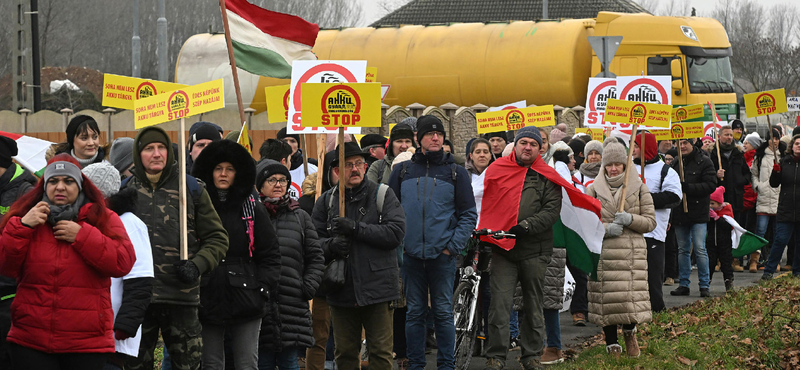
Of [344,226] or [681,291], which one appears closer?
[344,226]

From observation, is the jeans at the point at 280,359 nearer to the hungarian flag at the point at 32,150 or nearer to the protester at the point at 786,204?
the hungarian flag at the point at 32,150

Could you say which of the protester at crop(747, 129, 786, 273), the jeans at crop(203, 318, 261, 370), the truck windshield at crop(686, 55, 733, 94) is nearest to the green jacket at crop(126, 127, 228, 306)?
the jeans at crop(203, 318, 261, 370)

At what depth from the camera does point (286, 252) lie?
667 cm

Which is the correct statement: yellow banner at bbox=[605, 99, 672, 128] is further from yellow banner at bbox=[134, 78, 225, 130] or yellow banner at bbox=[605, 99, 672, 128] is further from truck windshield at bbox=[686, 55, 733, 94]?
truck windshield at bbox=[686, 55, 733, 94]

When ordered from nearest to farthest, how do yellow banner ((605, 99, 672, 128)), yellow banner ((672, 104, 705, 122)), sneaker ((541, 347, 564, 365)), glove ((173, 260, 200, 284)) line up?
glove ((173, 260, 200, 284))
sneaker ((541, 347, 564, 365))
yellow banner ((605, 99, 672, 128))
yellow banner ((672, 104, 705, 122))

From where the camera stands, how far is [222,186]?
6.21m

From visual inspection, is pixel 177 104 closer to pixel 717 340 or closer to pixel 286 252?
pixel 286 252

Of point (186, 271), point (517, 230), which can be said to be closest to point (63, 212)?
point (186, 271)

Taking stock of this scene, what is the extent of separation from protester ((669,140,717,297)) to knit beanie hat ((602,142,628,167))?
12.7 feet

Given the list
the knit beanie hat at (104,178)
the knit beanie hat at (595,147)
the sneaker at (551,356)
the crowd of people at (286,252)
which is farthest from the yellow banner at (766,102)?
the knit beanie hat at (104,178)

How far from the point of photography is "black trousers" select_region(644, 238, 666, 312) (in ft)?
33.8

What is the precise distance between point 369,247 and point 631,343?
9.35ft

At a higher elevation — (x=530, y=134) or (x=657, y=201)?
(x=530, y=134)

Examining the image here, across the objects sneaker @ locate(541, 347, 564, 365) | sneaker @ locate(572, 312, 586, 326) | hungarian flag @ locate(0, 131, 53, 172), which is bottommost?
sneaker @ locate(541, 347, 564, 365)
